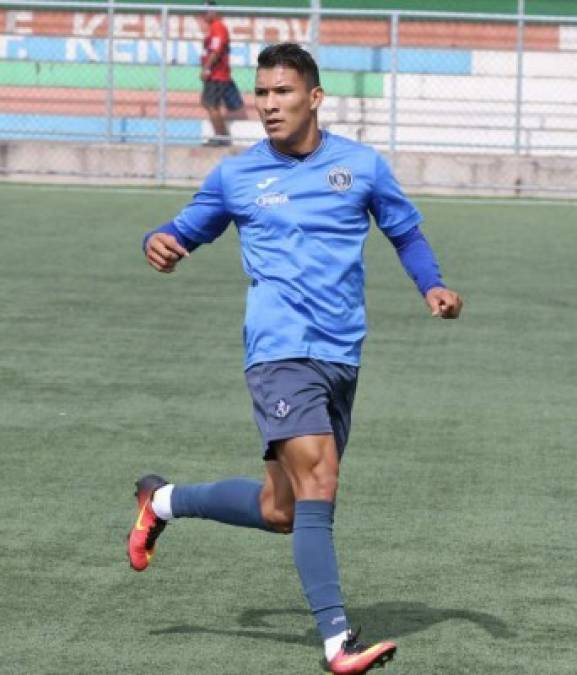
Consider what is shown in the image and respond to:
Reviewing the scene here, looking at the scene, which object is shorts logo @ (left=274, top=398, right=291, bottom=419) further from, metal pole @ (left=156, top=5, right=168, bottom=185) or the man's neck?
metal pole @ (left=156, top=5, right=168, bottom=185)

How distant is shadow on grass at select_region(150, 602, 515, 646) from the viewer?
21.3ft

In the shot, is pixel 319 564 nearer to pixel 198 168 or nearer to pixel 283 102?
pixel 283 102

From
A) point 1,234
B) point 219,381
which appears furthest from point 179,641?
point 1,234

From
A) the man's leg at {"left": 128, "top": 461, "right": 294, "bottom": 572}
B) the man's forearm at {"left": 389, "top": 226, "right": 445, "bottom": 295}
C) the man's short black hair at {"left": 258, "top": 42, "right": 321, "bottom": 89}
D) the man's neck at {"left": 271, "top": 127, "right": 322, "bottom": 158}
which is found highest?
the man's short black hair at {"left": 258, "top": 42, "right": 321, "bottom": 89}

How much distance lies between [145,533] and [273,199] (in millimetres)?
1291

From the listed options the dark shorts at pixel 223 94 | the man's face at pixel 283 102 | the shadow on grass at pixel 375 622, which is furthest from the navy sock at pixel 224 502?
the dark shorts at pixel 223 94

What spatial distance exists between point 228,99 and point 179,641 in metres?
19.8

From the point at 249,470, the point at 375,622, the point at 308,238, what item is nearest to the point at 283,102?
the point at 308,238

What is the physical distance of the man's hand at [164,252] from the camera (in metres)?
6.43

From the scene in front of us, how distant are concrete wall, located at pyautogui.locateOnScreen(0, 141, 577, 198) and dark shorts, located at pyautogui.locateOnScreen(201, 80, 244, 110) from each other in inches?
47.6

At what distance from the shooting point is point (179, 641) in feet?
20.8

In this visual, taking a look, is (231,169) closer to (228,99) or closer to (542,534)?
(542,534)

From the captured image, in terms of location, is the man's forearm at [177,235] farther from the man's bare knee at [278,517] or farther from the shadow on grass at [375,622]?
the shadow on grass at [375,622]

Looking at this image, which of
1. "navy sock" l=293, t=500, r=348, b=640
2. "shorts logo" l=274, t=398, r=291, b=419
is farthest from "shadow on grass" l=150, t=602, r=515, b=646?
"shorts logo" l=274, t=398, r=291, b=419
